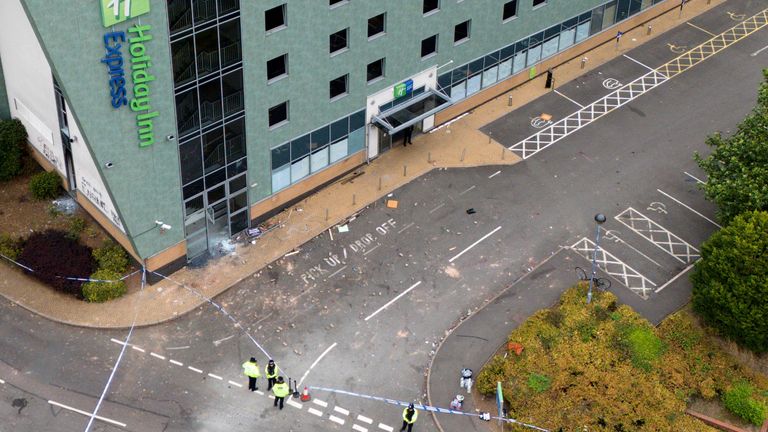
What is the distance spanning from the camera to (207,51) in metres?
43.7

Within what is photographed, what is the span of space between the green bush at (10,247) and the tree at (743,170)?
1377 inches

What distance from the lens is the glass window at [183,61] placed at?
1661 inches

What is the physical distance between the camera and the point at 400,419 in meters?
43.4

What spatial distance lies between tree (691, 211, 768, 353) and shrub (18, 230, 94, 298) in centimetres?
2998

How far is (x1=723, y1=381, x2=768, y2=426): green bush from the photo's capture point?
143 ft

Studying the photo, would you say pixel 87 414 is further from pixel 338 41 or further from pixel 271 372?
pixel 338 41

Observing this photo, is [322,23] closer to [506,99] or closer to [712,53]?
[506,99]

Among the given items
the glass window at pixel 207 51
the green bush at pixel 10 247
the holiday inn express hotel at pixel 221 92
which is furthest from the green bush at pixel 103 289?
the glass window at pixel 207 51

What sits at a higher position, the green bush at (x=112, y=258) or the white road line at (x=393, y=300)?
the green bush at (x=112, y=258)

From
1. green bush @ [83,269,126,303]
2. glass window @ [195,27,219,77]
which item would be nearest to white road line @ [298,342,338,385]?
green bush @ [83,269,126,303]

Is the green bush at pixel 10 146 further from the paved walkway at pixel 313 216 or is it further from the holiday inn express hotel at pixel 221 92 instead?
the paved walkway at pixel 313 216

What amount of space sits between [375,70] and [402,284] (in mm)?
12224

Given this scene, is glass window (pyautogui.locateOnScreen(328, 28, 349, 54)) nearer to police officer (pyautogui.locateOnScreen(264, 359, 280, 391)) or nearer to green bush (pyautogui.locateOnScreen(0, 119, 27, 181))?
police officer (pyautogui.locateOnScreen(264, 359, 280, 391))

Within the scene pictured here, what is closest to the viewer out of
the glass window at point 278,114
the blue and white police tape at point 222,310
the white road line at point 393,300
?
the blue and white police tape at point 222,310
